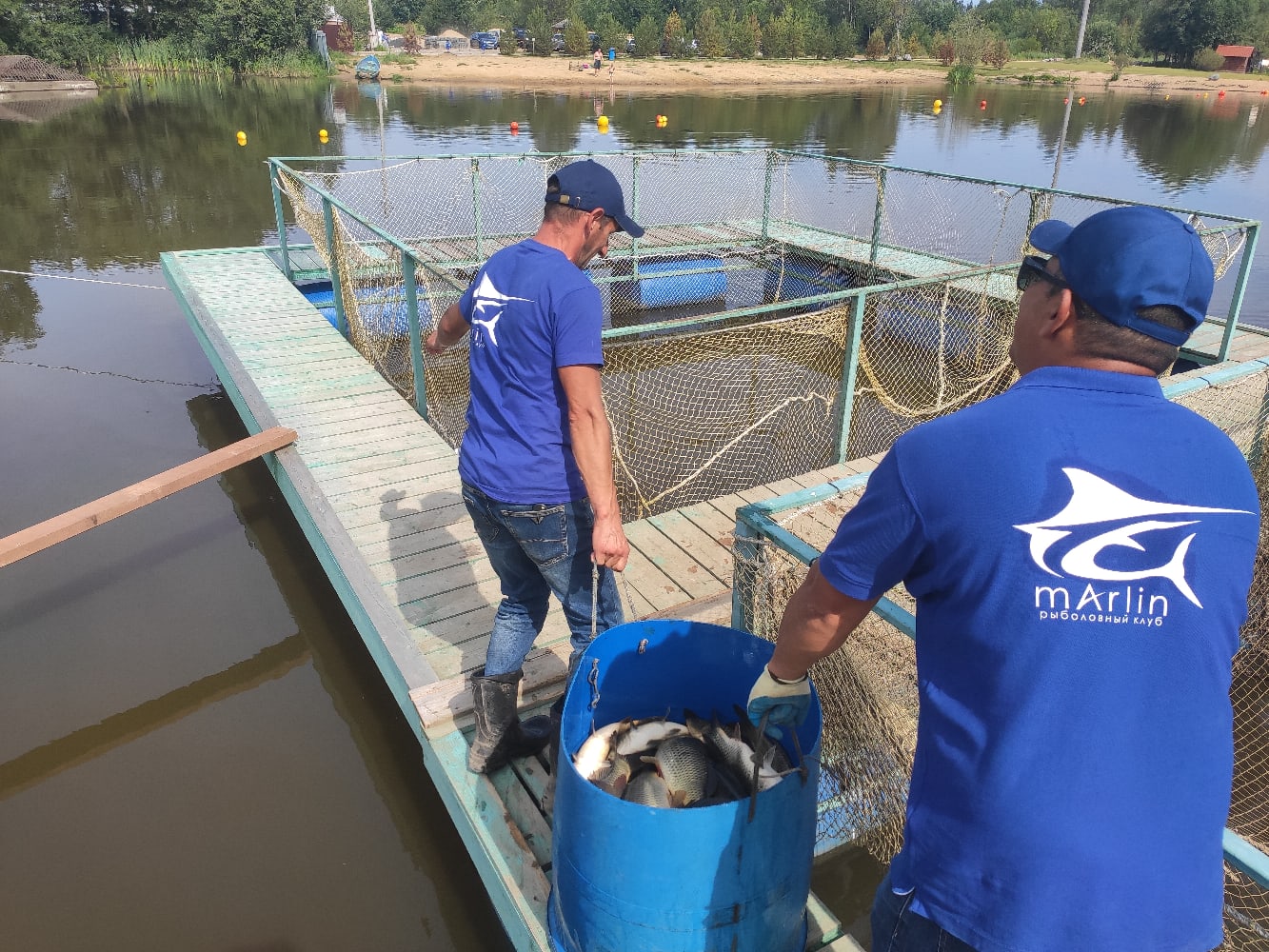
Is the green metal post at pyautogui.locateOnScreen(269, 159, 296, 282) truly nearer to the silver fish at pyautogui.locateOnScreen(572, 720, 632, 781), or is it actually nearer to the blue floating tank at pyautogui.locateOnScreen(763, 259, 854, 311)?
the blue floating tank at pyautogui.locateOnScreen(763, 259, 854, 311)

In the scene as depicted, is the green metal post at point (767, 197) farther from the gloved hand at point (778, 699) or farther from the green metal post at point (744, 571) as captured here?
the gloved hand at point (778, 699)

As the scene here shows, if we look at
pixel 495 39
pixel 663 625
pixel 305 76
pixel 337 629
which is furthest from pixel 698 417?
pixel 495 39

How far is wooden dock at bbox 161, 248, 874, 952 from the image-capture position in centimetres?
290

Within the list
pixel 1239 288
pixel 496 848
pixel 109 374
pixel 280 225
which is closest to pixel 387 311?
pixel 280 225

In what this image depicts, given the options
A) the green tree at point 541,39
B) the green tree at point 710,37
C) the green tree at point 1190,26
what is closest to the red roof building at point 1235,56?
the green tree at point 1190,26

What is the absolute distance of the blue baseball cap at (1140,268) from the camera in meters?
1.29

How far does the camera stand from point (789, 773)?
6.20 ft

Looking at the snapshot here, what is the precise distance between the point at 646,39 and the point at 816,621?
68722mm

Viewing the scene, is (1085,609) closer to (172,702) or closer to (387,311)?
→ (172,702)

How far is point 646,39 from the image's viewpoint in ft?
204

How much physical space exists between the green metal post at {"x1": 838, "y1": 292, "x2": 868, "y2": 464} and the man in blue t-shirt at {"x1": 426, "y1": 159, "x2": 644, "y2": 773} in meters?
2.62

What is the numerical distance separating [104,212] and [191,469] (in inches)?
504

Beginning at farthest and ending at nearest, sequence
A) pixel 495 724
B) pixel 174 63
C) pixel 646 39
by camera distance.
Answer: pixel 646 39
pixel 174 63
pixel 495 724

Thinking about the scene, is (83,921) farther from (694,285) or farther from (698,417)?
(694,285)
